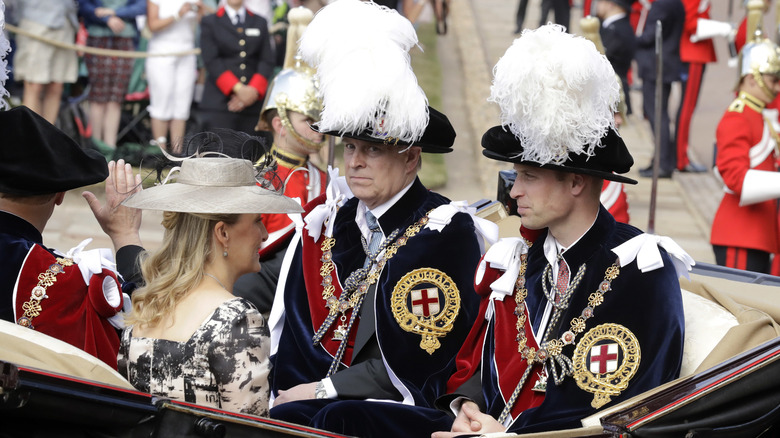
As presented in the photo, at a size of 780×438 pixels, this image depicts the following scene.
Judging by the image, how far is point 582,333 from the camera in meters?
3.21

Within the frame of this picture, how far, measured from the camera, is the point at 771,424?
317cm

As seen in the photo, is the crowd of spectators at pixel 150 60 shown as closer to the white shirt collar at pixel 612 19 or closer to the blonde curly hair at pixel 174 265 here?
the white shirt collar at pixel 612 19

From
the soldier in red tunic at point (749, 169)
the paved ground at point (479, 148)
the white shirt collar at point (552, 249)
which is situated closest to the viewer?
the white shirt collar at point (552, 249)

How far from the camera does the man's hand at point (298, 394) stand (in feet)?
12.0

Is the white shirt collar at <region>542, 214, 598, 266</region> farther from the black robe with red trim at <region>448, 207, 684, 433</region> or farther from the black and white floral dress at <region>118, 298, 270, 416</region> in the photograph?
the black and white floral dress at <region>118, 298, 270, 416</region>

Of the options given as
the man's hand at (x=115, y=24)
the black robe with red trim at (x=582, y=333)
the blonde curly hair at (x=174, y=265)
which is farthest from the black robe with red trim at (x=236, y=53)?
the blonde curly hair at (x=174, y=265)

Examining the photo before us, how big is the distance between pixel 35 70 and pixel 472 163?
4.28 m

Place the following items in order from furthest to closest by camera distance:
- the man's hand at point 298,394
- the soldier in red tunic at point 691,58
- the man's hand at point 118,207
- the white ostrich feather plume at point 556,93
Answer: the soldier in red tunic at point 691,58 → the man's hand at point 298,394 → the man's hand at point 118,207 → the white ostrich feather plume at point 556,93

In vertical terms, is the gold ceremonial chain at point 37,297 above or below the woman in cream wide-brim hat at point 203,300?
below

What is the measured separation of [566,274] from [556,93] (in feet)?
1.93

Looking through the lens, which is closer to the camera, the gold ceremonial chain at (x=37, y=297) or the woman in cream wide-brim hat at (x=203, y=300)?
the woman in cream wide-brim hat at (x=203, y=300)

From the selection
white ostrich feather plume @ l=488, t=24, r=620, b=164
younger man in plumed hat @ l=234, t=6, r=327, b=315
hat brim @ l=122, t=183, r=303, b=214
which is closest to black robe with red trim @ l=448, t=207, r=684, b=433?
white ostrich feather plume @ l=488, t=24, r=620, b=164

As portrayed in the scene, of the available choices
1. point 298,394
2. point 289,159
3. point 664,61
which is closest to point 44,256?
point 298,394

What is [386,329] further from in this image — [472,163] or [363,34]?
[472,163]
